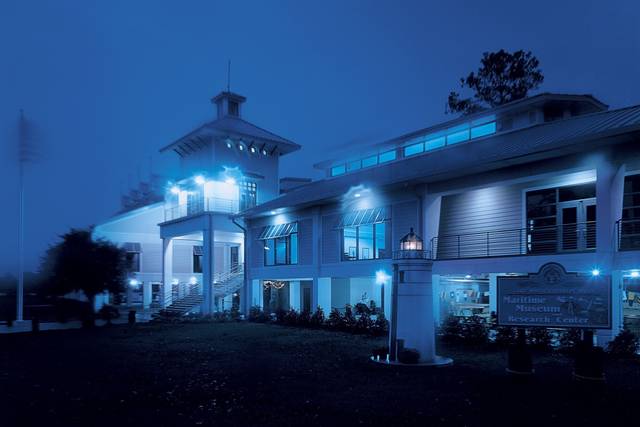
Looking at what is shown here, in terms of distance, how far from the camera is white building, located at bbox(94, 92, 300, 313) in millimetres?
31797

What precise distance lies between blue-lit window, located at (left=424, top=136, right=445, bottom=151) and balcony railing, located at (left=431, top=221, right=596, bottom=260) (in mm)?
6643

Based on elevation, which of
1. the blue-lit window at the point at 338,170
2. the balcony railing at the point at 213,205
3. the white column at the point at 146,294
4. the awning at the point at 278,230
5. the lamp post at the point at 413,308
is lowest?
the white column at the point at 146,294

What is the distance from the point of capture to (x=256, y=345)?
58.3 ft

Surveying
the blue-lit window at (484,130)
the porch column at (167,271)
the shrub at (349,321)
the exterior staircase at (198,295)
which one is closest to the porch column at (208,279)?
the exterior staircase at (198,295)

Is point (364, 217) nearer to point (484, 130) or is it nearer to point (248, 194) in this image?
point (484, 130)

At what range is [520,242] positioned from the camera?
1858 centimetres

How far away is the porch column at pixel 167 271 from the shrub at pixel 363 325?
17.0 metres

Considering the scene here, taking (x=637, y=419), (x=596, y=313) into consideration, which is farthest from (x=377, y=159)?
(x=637, y=419)

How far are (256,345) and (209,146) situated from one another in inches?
740

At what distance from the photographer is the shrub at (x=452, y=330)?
17.9 metres

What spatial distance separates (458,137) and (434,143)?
1381mm

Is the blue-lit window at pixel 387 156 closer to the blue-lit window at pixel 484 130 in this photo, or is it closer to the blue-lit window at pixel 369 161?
the blue-lit window at pixel 369 161

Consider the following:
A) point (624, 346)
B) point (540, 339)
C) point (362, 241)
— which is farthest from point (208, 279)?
point (624, 346)

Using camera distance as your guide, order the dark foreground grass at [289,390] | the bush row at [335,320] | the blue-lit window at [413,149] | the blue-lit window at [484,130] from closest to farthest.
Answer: the dark foreground grass at [289,390], the bush row at [335,320], the blue-lit window at [484,130], the blue-lit window at [413,149]
